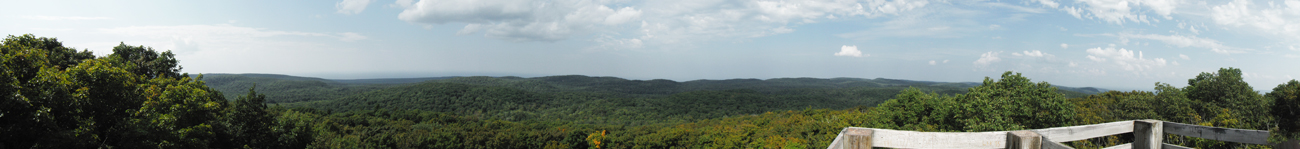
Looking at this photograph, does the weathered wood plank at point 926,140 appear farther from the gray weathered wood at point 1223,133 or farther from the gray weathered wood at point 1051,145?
the gray weathered wood at point 1223,133

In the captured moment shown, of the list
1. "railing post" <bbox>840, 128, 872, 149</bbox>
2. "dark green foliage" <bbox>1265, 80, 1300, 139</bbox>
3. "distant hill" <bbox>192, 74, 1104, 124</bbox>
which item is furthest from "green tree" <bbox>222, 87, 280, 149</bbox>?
"distant hill" <bbox>192, 74, 1104, 124</bbox>

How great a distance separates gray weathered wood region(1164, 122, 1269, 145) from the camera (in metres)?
5.06

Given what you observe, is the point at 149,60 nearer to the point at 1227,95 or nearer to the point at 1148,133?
the point at 1148,133

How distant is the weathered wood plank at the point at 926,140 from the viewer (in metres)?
3.74

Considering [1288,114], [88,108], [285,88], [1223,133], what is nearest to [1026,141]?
[1288,114]

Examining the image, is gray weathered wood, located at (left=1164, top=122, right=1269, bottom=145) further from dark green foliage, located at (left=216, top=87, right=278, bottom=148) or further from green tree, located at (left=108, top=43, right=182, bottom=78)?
green tree, located at (left=108, top=43, right=182, bottom=78)

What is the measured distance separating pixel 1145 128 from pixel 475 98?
5981 inches

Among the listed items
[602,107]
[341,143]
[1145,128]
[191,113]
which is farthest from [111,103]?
[602,107]

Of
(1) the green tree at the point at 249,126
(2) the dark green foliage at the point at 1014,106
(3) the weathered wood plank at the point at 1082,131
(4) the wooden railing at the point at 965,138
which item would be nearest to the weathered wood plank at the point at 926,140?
(4) the wooden railing at the point at 965,138

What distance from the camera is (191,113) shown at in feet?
46.5

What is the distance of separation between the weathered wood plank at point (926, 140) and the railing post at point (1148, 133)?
2775 millimetres

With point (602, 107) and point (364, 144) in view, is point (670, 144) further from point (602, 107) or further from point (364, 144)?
point (602, 107)

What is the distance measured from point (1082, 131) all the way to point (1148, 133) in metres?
1.25

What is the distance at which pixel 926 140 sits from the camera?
374 centimetres
